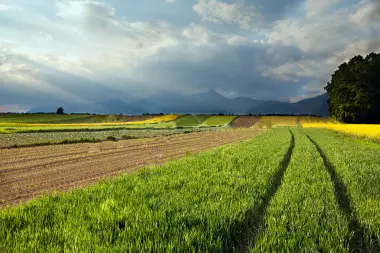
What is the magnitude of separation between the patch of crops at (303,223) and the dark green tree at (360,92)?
75.4m

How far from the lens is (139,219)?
512 centimetres

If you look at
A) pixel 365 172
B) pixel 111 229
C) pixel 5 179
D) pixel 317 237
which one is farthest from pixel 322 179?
pixel 5 179

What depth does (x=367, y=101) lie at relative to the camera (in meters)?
69.7

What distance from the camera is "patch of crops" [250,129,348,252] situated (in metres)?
4.43

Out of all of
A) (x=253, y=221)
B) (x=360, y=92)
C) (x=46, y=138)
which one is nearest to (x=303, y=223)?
(x=253, y=221)

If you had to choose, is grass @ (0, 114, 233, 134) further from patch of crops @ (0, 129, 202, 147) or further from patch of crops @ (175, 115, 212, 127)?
patch of crops @ (0, 129, 202, 147)

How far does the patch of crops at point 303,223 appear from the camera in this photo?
174 inches

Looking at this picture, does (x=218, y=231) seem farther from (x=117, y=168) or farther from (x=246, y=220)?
(x=117, y=168)

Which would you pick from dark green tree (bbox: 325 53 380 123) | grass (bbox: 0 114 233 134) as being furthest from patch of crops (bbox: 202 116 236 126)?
dark green tree (bbox: 325 53 380 123)

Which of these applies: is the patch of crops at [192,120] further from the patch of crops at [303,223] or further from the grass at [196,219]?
the patch of crops at [303,223]

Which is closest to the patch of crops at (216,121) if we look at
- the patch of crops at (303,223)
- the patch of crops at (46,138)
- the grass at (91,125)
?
the grass at (91,125)

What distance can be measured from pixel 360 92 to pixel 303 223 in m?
78.1

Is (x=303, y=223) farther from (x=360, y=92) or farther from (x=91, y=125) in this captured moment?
(x=91, y=125)

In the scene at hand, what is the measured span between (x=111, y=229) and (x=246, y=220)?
2717mm
